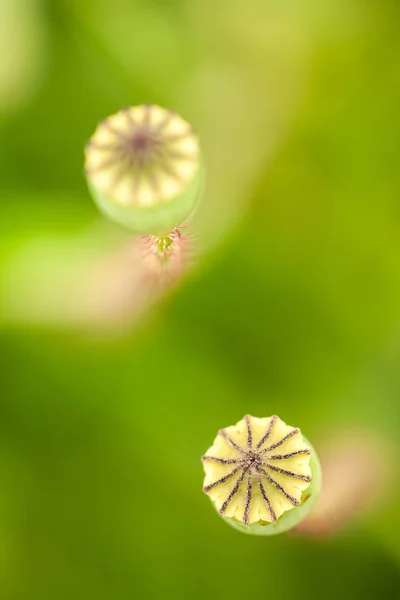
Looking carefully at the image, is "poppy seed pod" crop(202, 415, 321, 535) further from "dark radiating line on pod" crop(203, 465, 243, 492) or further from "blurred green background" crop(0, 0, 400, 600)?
"blurred green background" crop(0, 0, 400, 600)

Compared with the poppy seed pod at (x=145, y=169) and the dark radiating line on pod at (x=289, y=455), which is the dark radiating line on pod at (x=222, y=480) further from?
the poppy seed pod at (x=145, y=169)

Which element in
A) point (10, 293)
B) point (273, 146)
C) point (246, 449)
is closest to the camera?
point (246, 449)

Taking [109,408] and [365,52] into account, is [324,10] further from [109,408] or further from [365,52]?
[109,408]

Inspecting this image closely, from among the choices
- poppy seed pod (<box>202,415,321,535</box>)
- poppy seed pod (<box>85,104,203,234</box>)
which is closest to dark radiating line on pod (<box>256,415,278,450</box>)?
poppy seed pod (<box>202,415,321,535</box>)

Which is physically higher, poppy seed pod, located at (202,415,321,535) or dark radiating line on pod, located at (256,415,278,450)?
dark radiating line on pod, located at (256,415,278,450)

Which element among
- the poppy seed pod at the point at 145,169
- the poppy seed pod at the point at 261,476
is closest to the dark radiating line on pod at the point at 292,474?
the poppy seed pod at the point at 261,476

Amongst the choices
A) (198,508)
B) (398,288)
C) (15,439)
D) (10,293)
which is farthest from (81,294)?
(398,288)
